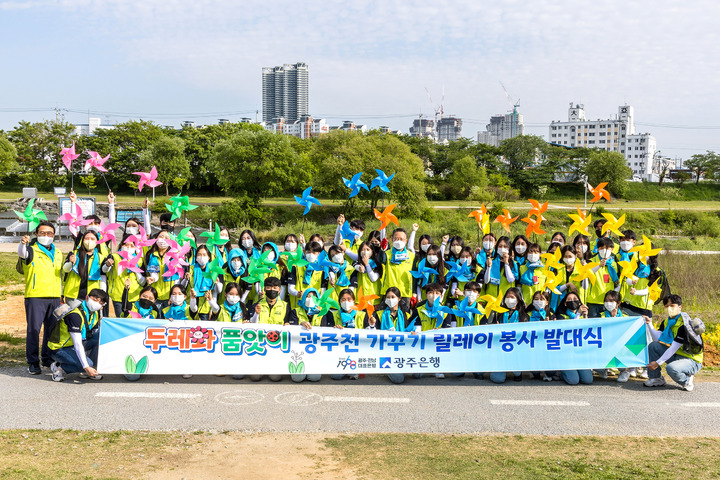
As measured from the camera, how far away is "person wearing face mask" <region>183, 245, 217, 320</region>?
28.4ft


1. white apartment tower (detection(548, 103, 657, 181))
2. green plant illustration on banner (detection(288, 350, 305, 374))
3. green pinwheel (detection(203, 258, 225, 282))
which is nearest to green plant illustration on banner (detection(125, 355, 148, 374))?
green pinwheel (detection(203, 258, 225, 282))

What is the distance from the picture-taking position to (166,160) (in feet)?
157

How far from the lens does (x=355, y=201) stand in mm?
39719

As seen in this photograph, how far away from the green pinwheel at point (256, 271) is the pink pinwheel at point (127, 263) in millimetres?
1496

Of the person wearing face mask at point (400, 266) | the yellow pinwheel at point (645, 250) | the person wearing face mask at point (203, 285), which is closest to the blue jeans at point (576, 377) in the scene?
the yellow pinwheel at point (645, 250)

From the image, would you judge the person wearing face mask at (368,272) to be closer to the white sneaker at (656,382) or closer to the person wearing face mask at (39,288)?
the white sneaker at (656,382)

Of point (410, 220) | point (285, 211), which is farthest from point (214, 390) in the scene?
point (285, 211)

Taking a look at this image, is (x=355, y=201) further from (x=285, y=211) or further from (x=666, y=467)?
(x=666, y=467)

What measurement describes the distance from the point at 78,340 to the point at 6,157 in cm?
4789

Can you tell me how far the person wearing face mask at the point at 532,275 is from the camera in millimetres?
8727

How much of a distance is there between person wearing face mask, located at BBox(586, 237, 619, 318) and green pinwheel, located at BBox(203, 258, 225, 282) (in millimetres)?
5157

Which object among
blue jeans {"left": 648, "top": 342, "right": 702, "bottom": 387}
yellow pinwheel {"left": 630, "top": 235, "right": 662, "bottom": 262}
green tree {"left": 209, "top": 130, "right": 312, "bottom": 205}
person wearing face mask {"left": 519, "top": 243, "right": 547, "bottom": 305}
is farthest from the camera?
green tree {"left": 209, "top": 130, "right": 312, "bottom": 205}

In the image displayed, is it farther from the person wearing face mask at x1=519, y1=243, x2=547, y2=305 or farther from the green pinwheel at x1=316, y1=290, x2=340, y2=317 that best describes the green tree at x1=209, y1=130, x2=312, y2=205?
the person wearing face mask at x1=519, y1=243, x2=547, y2=305

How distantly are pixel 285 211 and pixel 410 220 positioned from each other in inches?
346
